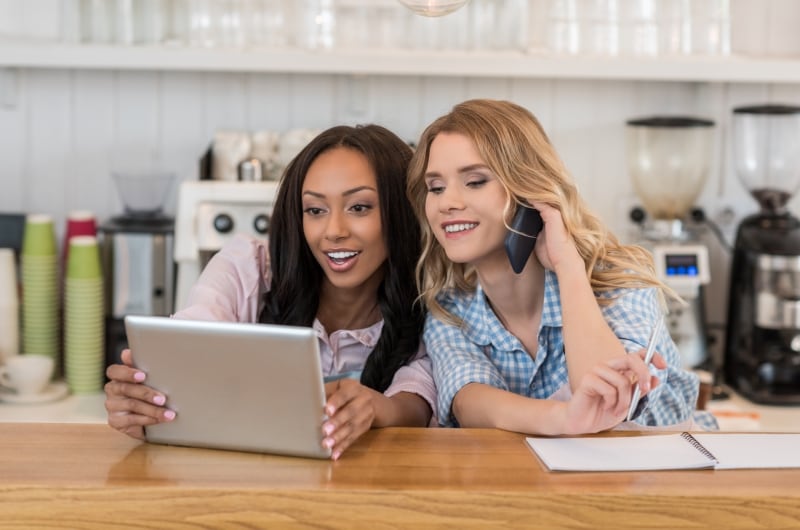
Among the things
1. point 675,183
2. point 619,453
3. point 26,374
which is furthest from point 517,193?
point 26,374

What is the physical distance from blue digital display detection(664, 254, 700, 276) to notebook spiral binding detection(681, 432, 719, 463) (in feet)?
4.61

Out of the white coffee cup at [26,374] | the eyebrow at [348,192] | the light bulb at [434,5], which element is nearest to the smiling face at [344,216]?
the eyebrow at [348,192]

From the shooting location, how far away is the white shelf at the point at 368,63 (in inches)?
115

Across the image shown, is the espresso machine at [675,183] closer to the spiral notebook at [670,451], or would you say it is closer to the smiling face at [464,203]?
the smiling face at [464,203]

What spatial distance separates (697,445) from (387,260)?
2.34 feet

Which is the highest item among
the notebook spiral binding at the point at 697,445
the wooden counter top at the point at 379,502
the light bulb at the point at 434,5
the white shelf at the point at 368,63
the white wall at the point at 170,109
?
the white shelf at the point at 368,63

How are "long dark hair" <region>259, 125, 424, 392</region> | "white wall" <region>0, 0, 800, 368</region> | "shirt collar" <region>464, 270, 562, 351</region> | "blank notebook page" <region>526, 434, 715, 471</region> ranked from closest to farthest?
"blank notebook page" <region>526, 434, 715, 471</region>, "shirt collar" <region>464, 270, 562, 351</region>, "long dark hair" <region>259, 125, 424, 392</region>, "white wall" <region>0, 0, 800, 368</region>

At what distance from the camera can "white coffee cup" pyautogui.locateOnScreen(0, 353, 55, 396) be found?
110 inches

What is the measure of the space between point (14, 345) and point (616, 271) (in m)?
1.70

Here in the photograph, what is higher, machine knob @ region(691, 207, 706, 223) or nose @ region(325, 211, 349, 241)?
nose @ region(325, 211, 349, 241)

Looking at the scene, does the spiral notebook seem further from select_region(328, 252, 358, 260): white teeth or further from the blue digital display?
the blue digital display

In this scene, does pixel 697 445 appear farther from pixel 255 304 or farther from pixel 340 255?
pixel 255 304

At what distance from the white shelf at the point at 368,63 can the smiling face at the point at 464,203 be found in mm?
1125

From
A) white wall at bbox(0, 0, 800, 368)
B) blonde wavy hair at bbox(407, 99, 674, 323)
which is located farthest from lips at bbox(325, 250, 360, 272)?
white wall at bbox(0, 0, 800, 368)
